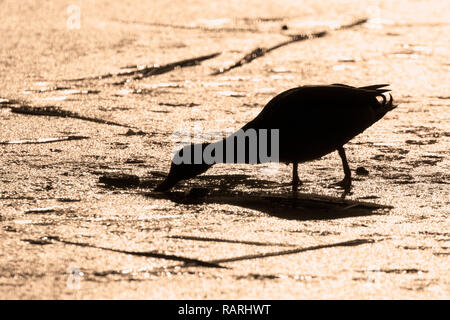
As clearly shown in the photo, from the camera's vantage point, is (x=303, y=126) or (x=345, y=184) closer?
(x=303, y=126)

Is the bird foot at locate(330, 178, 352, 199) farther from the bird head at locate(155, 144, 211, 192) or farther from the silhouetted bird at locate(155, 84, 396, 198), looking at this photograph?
the bird head at locate(155, 144, 211, 192)

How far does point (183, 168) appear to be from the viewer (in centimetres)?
671

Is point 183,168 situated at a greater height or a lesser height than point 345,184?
greater

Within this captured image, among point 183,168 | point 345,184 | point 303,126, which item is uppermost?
point 303,126

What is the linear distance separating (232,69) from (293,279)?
624cm

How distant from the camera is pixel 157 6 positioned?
15.3 meters

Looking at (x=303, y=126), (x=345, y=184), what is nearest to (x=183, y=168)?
(x=303, y=126)

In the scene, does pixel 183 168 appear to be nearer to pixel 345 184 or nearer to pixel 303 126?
pixel 303 126

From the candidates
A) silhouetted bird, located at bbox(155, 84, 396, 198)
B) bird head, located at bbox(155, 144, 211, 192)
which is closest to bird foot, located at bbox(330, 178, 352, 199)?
silhouetted bird, located at bbox(155, 84, 396, 198)

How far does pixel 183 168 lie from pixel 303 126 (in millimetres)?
835

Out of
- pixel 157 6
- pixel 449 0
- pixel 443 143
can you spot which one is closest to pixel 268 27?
pixel 157 6

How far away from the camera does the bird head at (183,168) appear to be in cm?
671

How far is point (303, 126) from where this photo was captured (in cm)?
668
